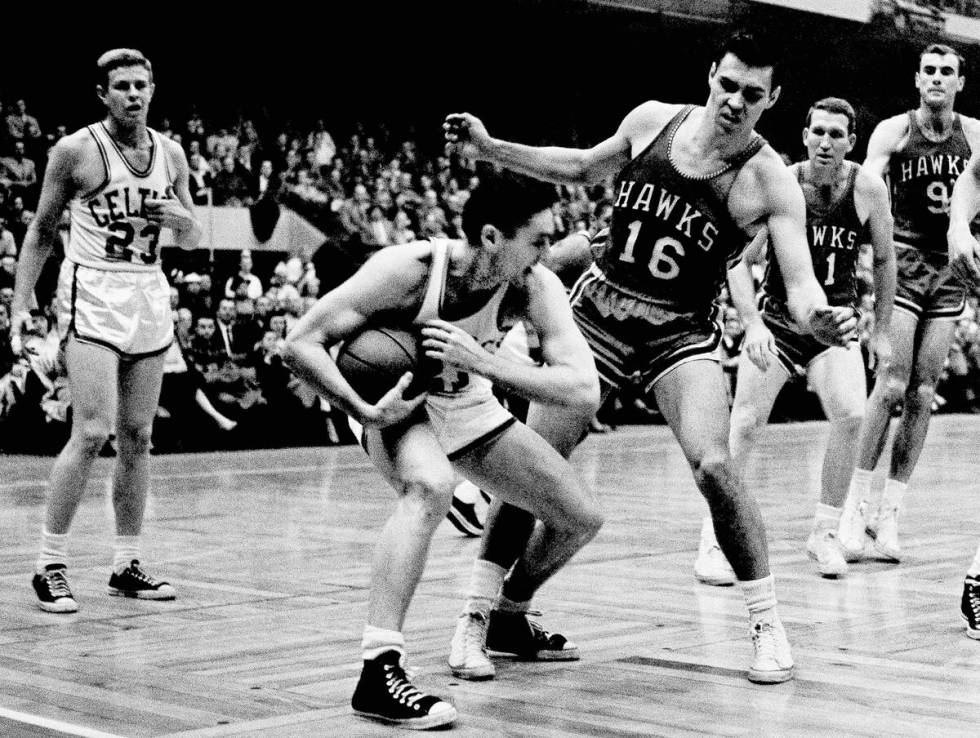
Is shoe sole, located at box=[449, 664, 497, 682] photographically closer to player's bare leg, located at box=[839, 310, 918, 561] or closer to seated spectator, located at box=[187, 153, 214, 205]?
player's bare leg, located at box=[839, 310, 918, 561]

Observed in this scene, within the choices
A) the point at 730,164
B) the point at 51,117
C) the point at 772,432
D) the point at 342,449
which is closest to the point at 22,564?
the point at 730,164

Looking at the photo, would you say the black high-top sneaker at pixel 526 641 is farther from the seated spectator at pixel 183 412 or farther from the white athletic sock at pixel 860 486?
the seated spectator at pixel 183 412

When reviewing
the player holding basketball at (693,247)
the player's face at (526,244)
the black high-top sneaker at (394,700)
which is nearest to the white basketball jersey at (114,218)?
the player holding basketball at (693,247)

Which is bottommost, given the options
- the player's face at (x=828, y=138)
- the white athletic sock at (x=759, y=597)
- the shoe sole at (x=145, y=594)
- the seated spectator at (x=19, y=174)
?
the shoe sole at (x=145, y=594)

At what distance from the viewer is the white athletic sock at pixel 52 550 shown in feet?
19.7

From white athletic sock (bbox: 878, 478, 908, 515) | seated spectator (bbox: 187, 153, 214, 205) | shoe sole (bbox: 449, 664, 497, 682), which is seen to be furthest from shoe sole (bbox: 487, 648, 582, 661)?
seated spectator (bbox: 187, 153, 214, 205)

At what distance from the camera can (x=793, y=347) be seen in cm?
701

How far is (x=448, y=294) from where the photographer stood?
4484mm

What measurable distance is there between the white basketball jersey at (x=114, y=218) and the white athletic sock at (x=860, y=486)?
3609mm

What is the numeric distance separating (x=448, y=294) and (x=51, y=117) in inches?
728

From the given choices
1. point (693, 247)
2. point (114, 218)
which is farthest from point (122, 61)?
point (693, 247)

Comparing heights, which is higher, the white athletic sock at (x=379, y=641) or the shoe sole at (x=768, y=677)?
the white athletic sock at (x=379, y=641)

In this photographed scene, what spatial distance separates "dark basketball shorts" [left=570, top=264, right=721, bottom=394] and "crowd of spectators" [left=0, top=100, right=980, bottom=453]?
4501 mm

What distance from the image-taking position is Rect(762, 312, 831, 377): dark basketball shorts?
698 centimetres
